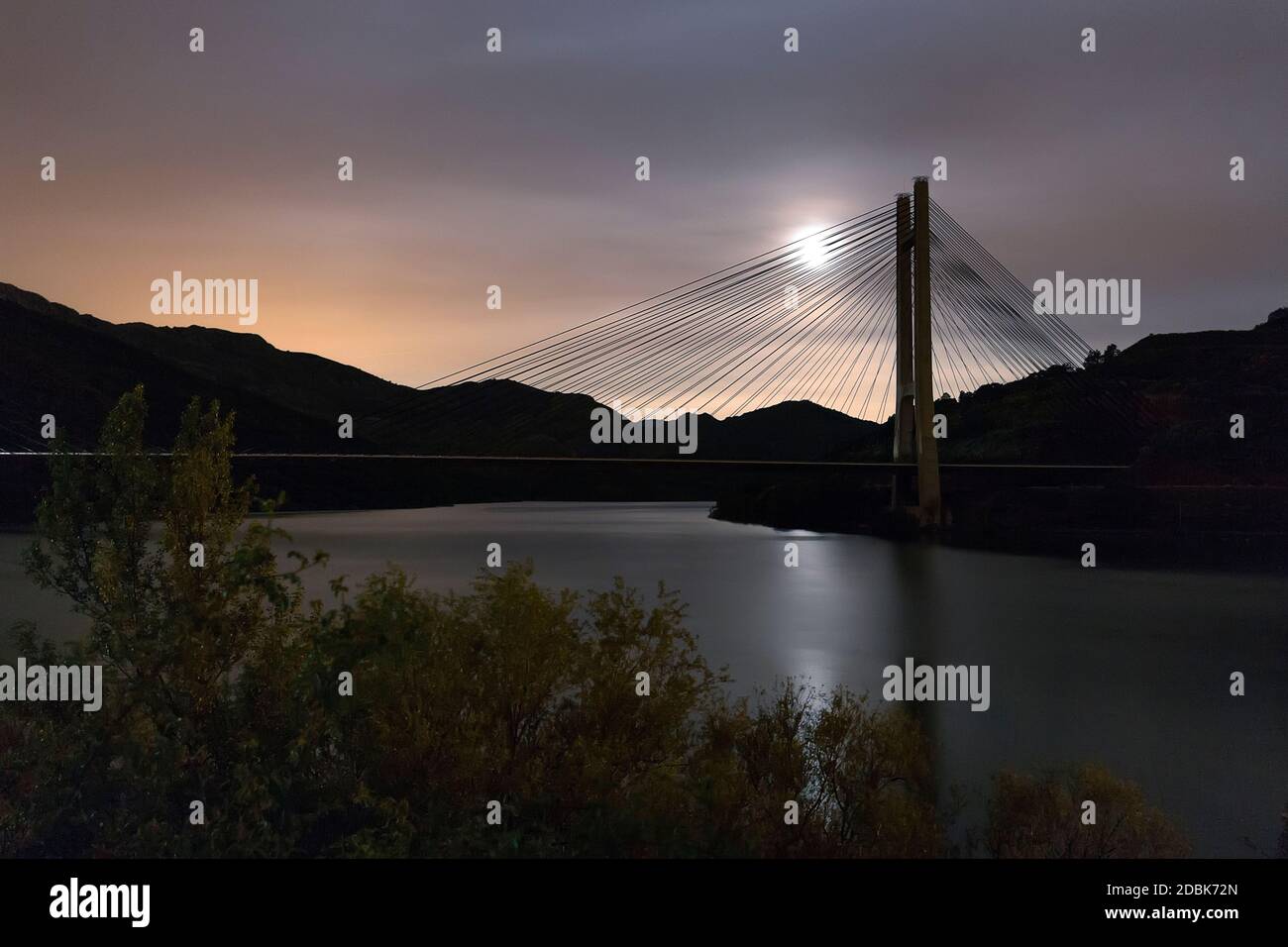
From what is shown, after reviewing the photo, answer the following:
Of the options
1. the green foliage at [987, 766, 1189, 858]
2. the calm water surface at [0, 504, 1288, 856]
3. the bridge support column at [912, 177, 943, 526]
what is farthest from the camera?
the bridge support column at [912, 177, 943, 526]

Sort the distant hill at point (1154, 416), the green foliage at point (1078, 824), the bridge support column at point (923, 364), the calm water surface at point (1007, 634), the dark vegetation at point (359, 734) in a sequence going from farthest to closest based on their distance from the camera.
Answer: the distant hill at point (1154, 416) < the bridge support column at point (923, 364) < the calm water surface at point (1007, 634) < the green foliage at point (1078, 824) < the dark vegetation at point (359, 734)

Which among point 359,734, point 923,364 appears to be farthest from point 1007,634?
point 359,734

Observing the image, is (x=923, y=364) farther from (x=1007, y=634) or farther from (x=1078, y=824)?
(x=1078, y=824)

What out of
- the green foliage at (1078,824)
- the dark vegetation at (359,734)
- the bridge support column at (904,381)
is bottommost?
the green foliage at (1078,824)

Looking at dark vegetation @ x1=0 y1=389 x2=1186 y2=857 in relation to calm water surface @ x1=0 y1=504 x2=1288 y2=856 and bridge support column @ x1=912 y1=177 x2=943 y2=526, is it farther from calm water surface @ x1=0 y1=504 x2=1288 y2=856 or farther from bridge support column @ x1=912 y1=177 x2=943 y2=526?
bridge support column @ x1=912 y1=177 x2=943 y2=526

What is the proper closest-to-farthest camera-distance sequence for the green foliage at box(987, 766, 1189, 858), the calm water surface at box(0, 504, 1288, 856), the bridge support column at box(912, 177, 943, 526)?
the green foliage at box(987, 766, 1189, 858), the calm water surface at box(0, 504, 1288, 856), the bridge support column at box(912, 177, 943, 526)

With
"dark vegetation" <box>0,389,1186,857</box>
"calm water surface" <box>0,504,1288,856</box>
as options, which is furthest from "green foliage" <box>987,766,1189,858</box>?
"calm water surface" <box>0,504,1288,856</box>

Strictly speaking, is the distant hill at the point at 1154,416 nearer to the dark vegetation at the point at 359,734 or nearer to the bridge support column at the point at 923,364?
the bridge support column at the point at 923,364

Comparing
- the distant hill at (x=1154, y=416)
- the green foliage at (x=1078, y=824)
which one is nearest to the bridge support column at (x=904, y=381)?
the distant hill at (x=1154, y=416)
